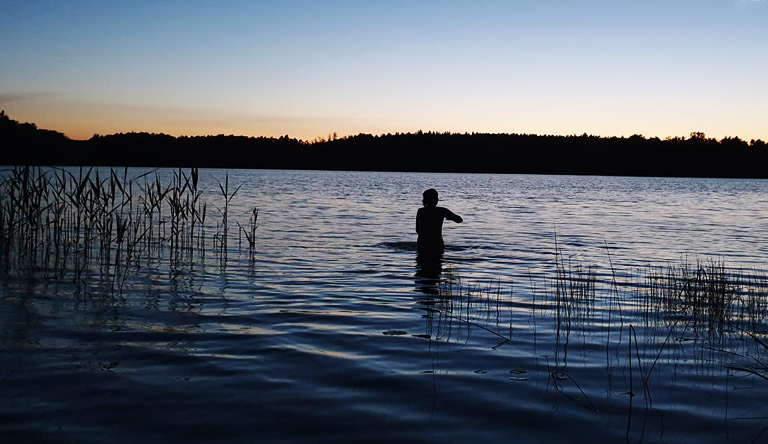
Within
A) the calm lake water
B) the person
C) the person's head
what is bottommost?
the calm lake water

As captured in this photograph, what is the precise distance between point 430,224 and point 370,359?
8789 mm

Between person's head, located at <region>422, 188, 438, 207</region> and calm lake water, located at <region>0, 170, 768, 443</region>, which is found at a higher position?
person's head, located at <region>422, 188, 438, 207</region>

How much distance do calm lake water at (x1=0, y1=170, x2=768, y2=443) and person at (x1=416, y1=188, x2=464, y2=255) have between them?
1789mm

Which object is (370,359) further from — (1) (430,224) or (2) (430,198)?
(1) (430,224)

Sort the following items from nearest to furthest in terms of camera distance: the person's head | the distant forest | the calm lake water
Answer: the calm lake water, the person's head, the distant forest

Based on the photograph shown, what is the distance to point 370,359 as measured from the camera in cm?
A: 605

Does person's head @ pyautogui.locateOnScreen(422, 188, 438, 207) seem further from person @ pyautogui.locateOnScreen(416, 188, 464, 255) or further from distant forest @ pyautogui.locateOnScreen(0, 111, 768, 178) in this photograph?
distant forest @ pyautogui.locateOnScreen(0, 111, 768, 178)

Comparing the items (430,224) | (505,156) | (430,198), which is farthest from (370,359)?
A: (505,156)

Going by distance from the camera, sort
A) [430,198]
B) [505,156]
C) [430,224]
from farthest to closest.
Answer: [505,156]
[430,224]
[430,198]

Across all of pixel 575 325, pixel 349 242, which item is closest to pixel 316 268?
pixel 349 242

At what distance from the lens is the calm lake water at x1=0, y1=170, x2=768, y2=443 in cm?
427

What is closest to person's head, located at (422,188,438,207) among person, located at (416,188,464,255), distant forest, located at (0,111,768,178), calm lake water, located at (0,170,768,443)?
person, located at (416,188,464,255)

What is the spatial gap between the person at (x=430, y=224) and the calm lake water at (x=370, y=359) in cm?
179

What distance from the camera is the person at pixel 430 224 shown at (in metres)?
14.2
